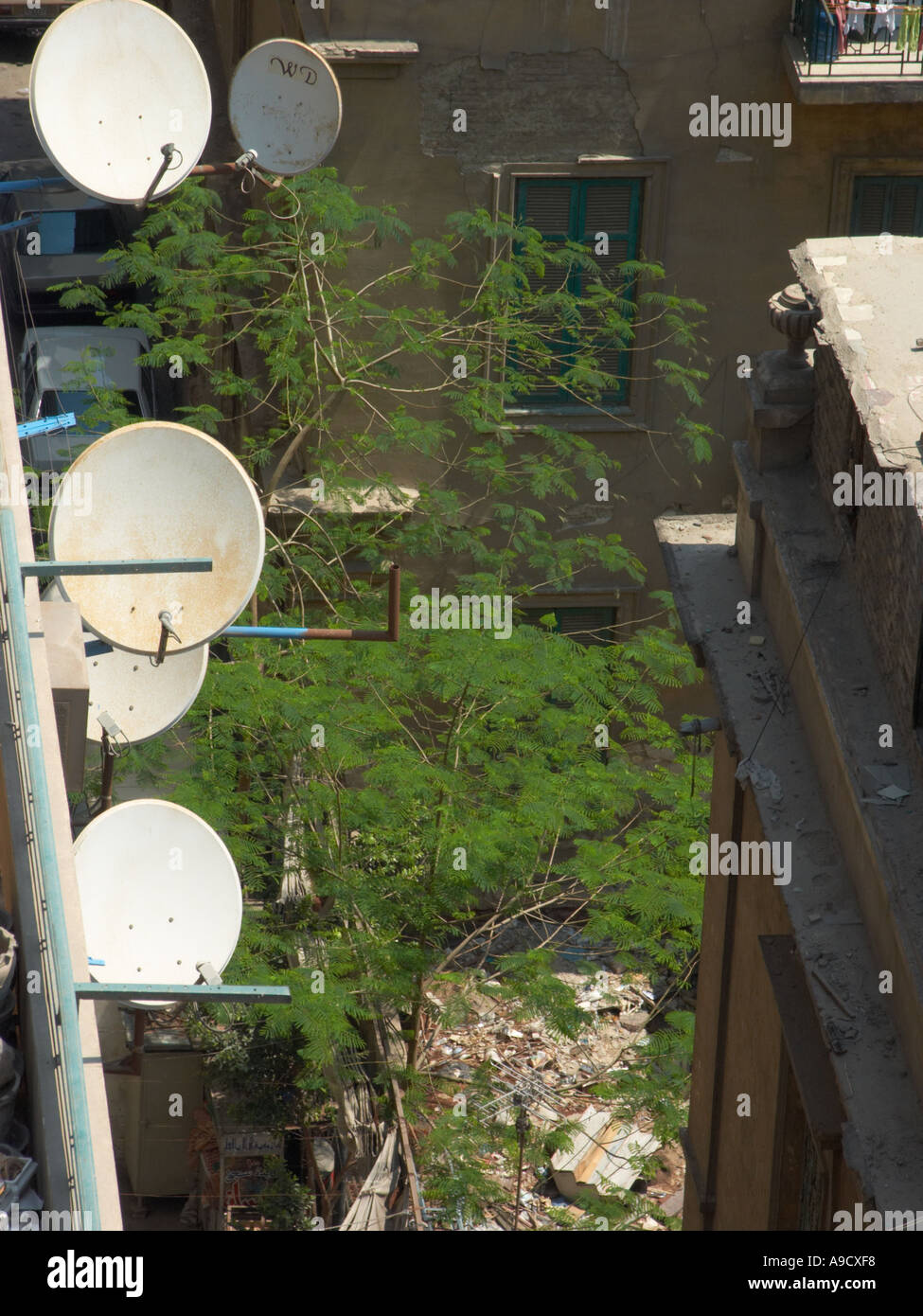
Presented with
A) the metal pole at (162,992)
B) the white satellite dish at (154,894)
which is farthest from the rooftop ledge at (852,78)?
the metal pole at (162,992)

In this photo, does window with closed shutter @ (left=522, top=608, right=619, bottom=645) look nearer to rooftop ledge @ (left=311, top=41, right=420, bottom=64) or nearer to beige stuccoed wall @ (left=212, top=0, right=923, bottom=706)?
beige stuccoed wall @ (left=212, top=0, right=923, bottom=706)

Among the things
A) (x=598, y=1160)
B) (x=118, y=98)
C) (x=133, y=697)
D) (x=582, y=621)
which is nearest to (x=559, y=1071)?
(x=598, y=1160)

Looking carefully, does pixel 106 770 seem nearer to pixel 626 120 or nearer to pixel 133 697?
pixel 133 697

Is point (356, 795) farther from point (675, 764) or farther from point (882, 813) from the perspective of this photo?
point (882, 813)

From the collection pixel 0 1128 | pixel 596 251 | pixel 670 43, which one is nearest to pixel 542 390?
pixel 596 251

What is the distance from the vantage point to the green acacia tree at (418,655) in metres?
13.3

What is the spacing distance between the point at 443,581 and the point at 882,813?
11.8m

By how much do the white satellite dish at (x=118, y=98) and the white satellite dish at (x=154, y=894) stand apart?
3.98 metres

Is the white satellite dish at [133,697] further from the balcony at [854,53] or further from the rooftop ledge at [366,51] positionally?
the balcony at [854,53]

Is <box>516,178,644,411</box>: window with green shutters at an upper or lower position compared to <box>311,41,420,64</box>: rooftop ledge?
lower

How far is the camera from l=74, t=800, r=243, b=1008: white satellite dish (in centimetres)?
732

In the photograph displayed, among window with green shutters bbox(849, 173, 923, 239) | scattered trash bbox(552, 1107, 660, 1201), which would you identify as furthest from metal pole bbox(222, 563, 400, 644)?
window with green shutters bbox(849, 173, 923, 239)

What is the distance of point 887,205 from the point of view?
1678 centimetres

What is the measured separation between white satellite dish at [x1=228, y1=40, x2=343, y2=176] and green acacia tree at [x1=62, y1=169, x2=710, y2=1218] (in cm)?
185
